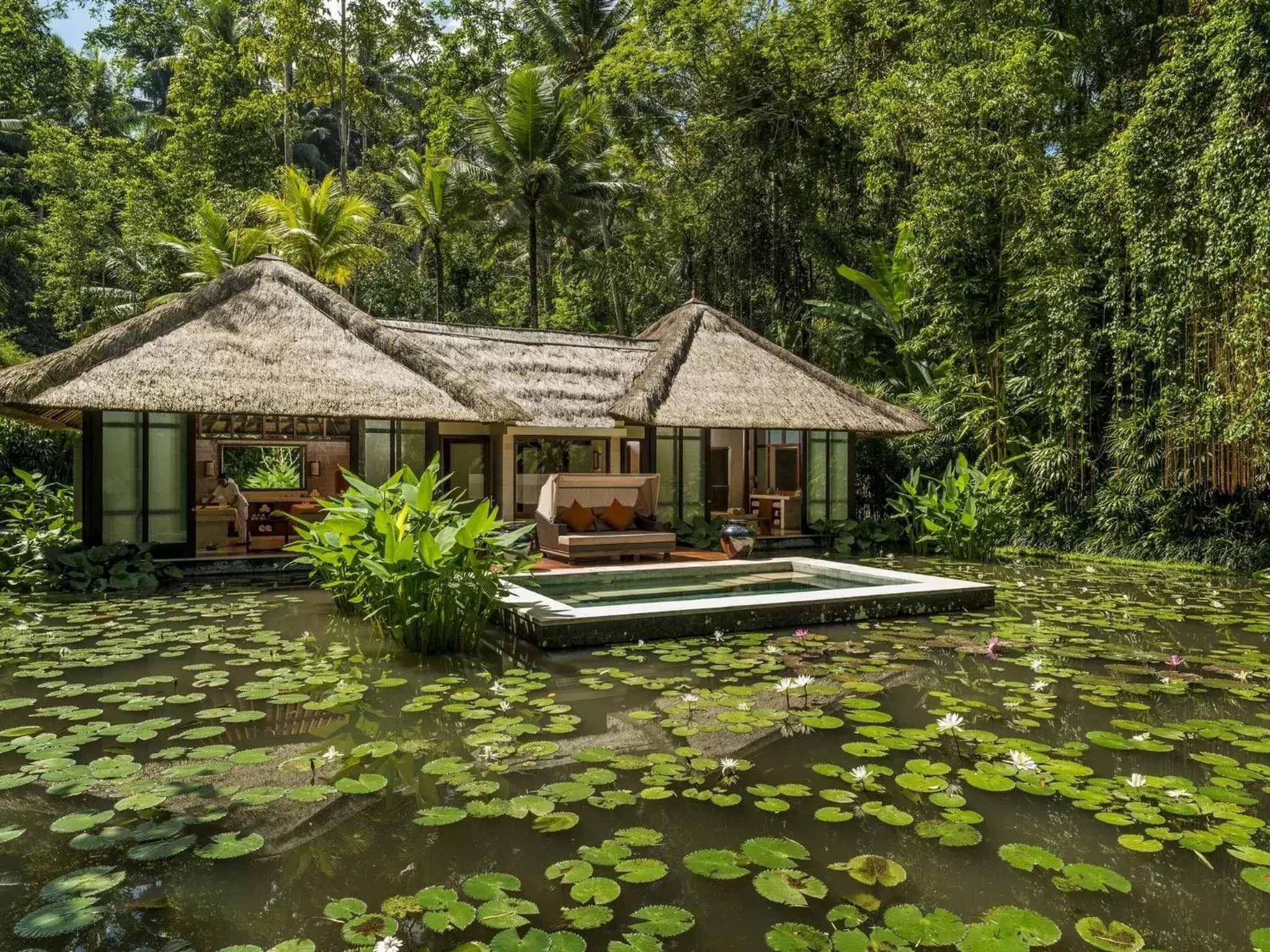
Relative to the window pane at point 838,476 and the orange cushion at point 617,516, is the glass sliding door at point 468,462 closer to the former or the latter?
the orange cushion at point 617,516

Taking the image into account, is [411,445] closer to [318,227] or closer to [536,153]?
[318,227]

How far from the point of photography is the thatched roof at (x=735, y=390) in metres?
10.1

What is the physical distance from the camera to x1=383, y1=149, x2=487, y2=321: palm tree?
1767 cm

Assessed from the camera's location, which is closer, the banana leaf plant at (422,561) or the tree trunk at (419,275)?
the banana leaf plant at (422,561)

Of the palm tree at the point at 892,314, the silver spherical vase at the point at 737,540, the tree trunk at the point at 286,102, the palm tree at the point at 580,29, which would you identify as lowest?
the silver spherical vase at the point at 737,540

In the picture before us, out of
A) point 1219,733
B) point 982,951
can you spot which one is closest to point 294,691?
point 982,951

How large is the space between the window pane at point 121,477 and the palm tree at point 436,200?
10.8 meters

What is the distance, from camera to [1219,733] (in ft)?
11.3

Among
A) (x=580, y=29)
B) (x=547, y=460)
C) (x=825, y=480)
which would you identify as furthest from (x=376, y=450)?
(x=580, y=29)

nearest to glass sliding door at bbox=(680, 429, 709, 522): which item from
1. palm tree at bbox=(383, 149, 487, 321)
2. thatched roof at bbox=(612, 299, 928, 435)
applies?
thatched roof at bbox=(612, 299, 928, 435)

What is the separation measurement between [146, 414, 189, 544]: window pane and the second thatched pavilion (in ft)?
0.05

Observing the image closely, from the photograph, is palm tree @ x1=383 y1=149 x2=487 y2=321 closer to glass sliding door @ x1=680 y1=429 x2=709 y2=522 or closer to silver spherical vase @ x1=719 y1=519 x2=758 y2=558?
glass sliding door @ x1=680 y1=429 x2=709 y2=522

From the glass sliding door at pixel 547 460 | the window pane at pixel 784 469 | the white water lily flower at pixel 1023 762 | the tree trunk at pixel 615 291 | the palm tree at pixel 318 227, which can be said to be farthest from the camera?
the tree trunk at pixel 615 291

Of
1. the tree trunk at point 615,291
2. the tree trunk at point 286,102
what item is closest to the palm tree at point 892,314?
the tree trunk at point 615,291
